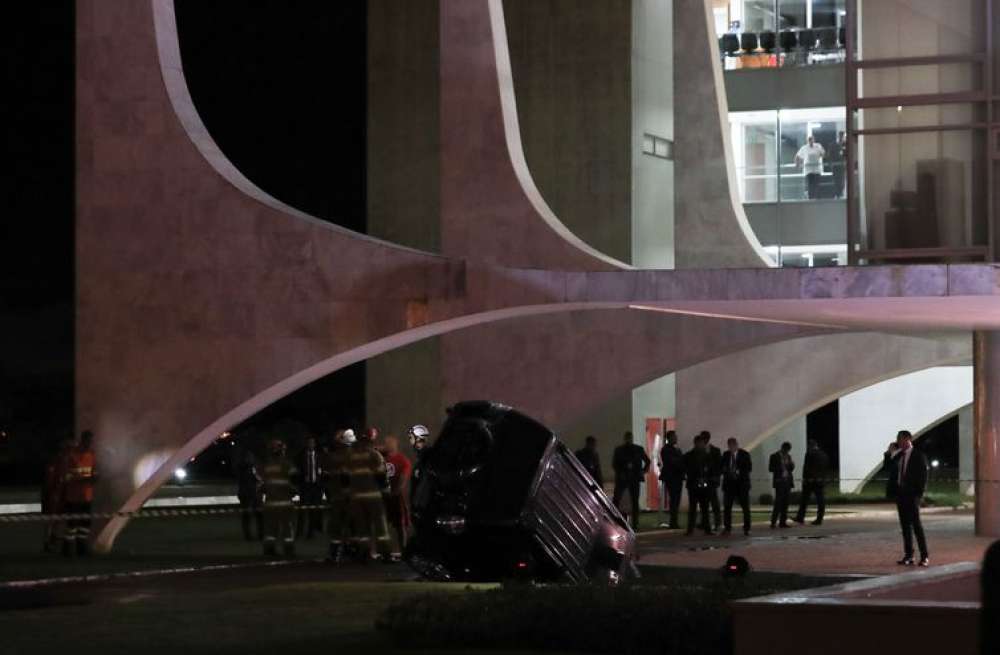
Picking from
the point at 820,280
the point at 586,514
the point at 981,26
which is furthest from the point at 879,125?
the point at 586,514

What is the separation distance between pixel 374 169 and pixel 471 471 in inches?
863

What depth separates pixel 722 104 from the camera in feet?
121

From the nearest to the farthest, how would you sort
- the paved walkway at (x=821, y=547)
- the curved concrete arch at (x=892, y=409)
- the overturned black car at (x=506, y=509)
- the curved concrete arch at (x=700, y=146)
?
the overturned black car at (x=506, y=509)
the paved walkway at (x=821, y=547)
the curved concrete arch at (x=700, y=146)
the curved concrete arch at (x=892, y=409)

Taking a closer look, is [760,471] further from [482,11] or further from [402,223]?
[482,11]

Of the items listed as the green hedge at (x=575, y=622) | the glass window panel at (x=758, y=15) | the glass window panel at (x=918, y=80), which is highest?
the glass window panel at (x=758, y=15)

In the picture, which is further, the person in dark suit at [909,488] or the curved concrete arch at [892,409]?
the curved concrete arch at [892,409]

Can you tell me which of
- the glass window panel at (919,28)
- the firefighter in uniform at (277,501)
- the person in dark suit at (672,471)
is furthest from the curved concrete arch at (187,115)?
the person in dark suit at (672,471)

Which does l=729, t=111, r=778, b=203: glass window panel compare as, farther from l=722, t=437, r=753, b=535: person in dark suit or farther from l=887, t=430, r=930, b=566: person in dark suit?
l=887, t=430, r=930, b=566: person in dark suit

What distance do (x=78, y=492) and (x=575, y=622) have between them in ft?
38.9

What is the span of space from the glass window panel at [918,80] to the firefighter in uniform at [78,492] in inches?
424

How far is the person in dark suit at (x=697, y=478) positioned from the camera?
2736cm

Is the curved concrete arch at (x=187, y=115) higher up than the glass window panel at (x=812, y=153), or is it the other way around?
the glass window panel at (x=812, y=153)

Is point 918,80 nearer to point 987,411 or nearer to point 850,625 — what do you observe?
point 987,411

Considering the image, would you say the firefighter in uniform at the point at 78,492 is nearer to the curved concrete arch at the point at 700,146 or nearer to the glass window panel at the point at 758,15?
the curved concrete arch at the point at 700,146
